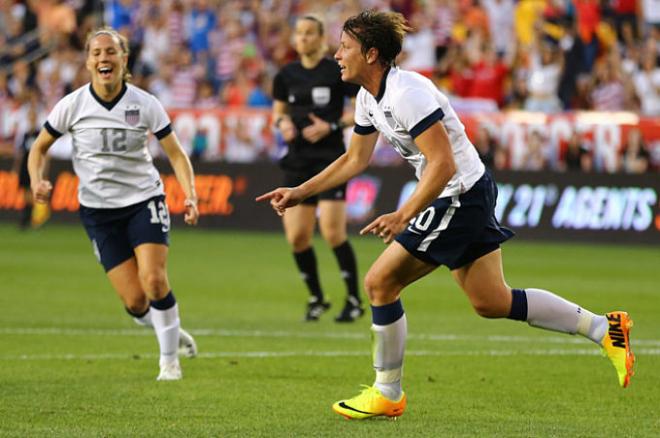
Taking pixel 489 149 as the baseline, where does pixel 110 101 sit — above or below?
above

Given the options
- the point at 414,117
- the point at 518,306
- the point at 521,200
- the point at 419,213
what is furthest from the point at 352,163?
the point at 521,200

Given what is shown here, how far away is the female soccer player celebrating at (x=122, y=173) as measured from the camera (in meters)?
9.05

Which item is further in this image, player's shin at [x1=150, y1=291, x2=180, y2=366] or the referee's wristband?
the referee's wristband

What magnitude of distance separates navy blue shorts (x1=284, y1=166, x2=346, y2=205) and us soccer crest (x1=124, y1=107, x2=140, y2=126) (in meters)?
3.39

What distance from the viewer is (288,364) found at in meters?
9.77

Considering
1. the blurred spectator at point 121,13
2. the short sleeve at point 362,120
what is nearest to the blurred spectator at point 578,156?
A: the blurred spectator at point 121,13

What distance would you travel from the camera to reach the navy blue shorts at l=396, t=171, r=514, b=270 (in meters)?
7.28

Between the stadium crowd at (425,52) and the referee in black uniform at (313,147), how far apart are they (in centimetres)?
A: 884

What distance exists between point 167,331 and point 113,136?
1.40 meters

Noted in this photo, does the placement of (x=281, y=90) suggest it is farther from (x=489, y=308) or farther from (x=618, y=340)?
(x=618, y=340)

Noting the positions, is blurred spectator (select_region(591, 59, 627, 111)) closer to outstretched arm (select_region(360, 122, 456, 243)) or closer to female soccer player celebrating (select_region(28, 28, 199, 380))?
female soccer player celebrating (select_region(28, 28, 199, 380))

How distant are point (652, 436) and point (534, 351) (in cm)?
372

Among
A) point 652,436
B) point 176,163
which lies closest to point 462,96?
point 176,163

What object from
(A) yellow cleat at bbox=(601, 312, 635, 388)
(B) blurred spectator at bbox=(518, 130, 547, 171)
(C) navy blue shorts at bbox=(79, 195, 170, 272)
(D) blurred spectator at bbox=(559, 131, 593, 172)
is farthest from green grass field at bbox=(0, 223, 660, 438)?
(B) blurred spectator at bbox=(518, 130, 547, 171)
